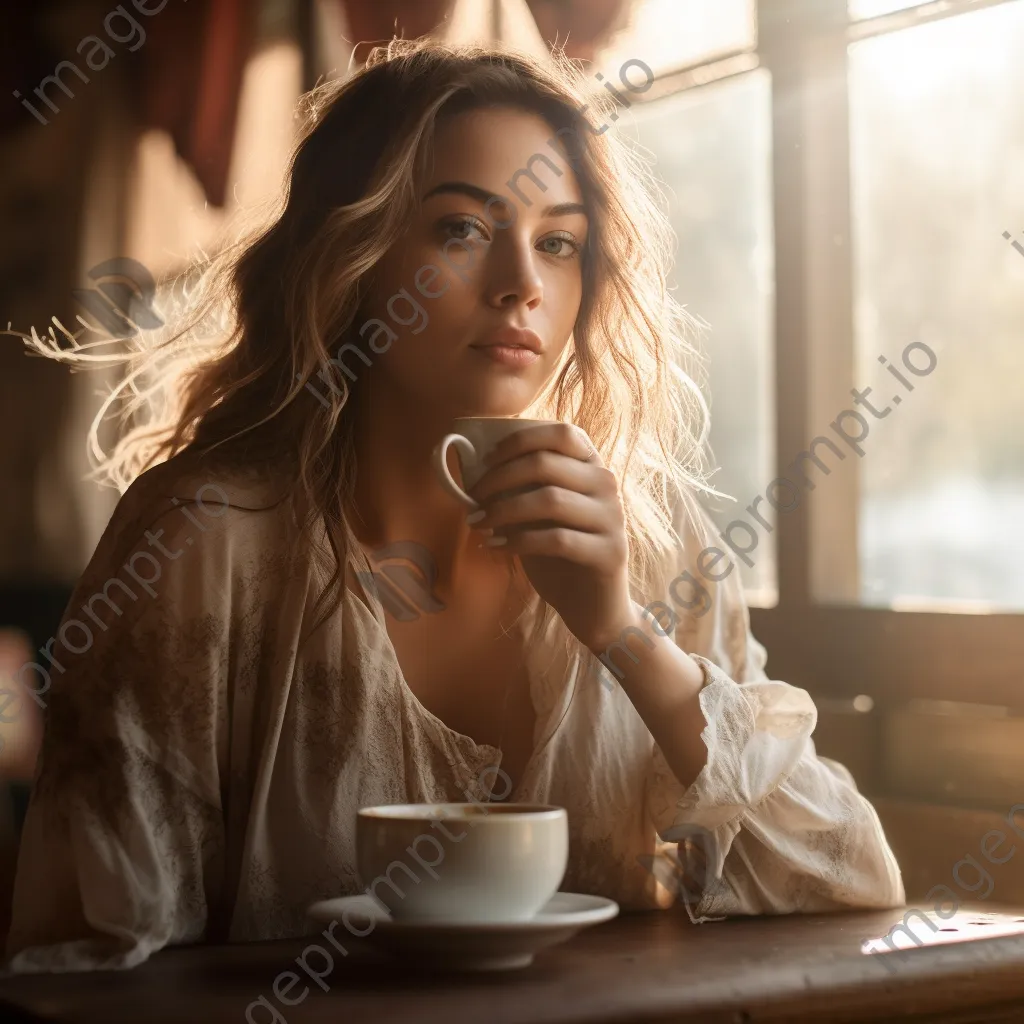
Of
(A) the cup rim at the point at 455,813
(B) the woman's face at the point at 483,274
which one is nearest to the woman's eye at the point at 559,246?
(B) the woman's face at the point at 483,274

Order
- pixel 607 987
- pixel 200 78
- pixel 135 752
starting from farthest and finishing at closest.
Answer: pixel 200 78, pixel 135 752, pixel 607 987

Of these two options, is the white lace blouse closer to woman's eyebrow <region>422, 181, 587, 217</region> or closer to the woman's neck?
the woman's neck

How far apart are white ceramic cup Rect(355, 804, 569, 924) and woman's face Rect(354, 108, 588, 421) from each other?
0.50 m

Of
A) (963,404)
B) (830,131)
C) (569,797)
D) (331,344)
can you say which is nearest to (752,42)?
(830,131)

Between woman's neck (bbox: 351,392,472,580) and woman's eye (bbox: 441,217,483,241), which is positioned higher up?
woman's eye (bbox: 441,217,483,241)

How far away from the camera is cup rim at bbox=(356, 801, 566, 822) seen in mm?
753

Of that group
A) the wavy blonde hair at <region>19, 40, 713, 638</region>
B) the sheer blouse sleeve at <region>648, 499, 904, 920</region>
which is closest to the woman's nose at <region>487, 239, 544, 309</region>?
the wavy blonde hair at <region>19, 40, 713, 638</region>

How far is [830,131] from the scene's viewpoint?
1730 mm

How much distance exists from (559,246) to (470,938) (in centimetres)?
70

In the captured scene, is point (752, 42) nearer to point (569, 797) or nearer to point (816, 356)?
point (816, 356)

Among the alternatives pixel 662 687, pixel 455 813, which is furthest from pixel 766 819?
pixel 455 813

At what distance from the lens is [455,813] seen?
0.85m

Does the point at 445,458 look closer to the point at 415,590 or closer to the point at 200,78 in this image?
the point at 415,590

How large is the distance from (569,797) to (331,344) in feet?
1.65
